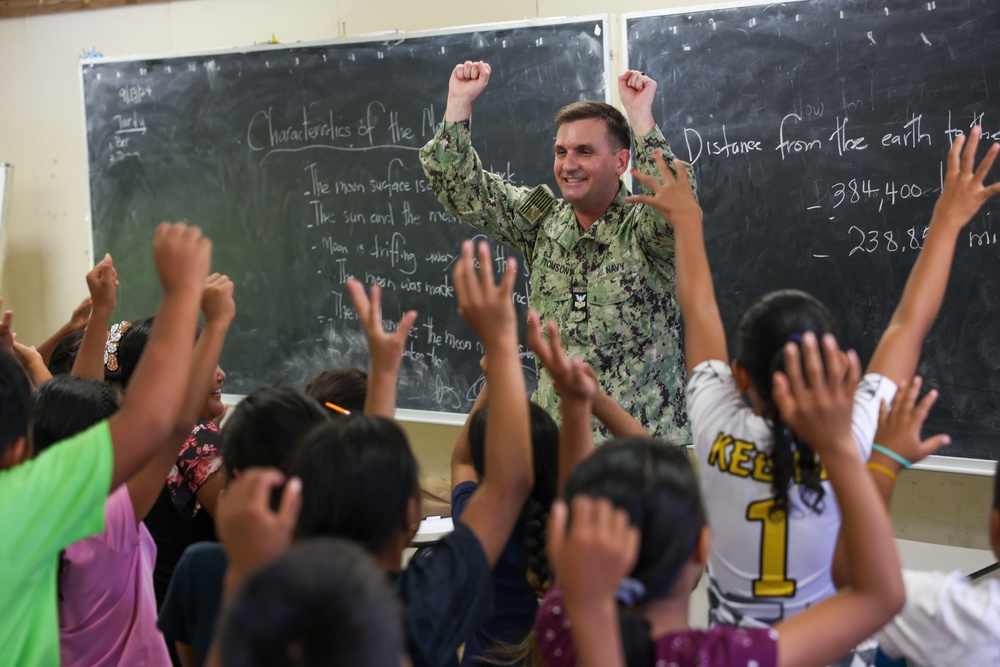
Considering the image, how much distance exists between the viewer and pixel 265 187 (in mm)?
4348

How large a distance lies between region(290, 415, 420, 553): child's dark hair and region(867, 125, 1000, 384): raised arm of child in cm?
87

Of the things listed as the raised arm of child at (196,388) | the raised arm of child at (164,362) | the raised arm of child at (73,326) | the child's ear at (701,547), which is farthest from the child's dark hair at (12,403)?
the raised arm of child at (73,326)

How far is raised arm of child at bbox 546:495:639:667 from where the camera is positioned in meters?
0.99

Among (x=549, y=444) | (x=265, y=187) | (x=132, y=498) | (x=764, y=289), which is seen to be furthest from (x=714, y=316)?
(x=265, y=187)

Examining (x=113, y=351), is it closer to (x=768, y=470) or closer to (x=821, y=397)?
(x=768, y=470)

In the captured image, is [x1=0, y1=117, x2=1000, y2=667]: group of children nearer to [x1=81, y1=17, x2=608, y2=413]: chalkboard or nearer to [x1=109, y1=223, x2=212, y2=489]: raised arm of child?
[x1=109, y1=223, x2=212, y2=489]: raised arm of child

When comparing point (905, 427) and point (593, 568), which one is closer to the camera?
point (593, 568)

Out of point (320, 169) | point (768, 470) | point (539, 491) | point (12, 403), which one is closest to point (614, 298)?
point (539, 491)

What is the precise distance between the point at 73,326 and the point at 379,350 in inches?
56.0

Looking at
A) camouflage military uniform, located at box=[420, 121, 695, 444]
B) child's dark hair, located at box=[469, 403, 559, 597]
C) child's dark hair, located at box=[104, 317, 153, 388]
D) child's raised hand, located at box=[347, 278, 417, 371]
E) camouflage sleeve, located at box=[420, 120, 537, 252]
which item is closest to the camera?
child's raised hand, located at box=[347, 278, 417, 371]

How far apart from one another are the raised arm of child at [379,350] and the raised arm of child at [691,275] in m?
0.55

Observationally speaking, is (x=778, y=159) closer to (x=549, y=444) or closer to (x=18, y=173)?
(x=549, y=444)

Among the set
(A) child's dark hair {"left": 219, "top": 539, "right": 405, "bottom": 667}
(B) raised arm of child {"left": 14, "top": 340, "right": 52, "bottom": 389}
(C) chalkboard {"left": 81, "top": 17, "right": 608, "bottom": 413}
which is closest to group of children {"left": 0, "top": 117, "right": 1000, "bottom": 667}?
(A) child's dark hair {"left": 219, "top": 539, "right": 405, "bottom": 667}

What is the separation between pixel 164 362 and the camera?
1.29 metres
